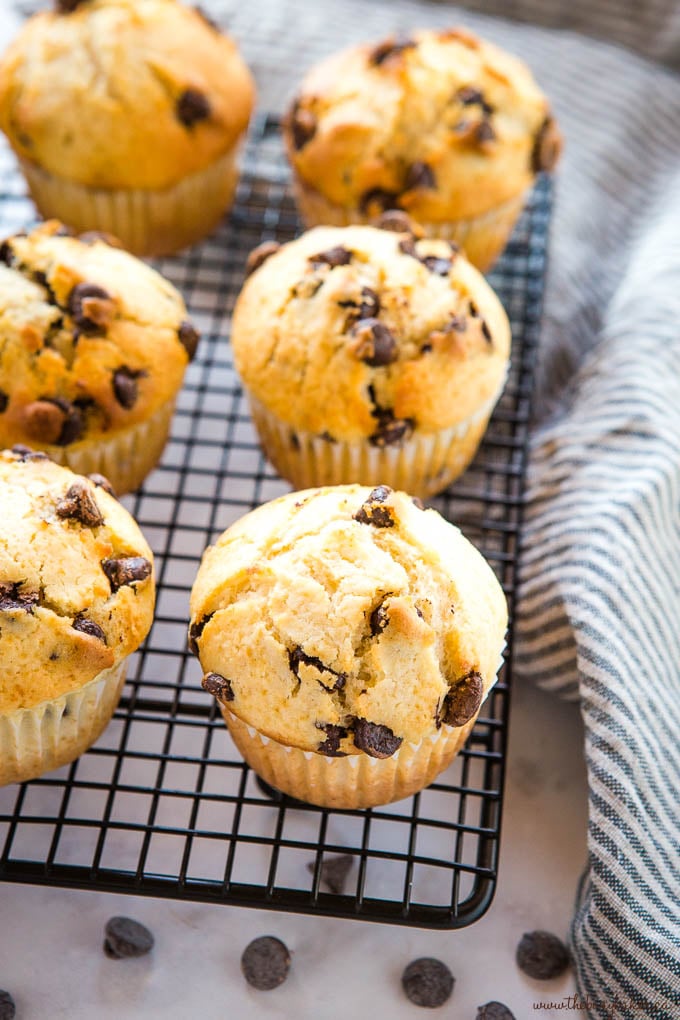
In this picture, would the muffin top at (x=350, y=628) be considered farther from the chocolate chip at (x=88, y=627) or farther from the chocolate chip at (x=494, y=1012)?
the chocolate chip at (x=494, y=1012)

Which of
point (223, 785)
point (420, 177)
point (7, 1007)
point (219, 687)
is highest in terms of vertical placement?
point (420, 177)

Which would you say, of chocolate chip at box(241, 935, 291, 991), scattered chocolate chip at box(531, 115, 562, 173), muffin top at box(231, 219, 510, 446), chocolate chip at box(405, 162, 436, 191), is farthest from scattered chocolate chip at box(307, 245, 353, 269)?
chocolate chip at box(241, 935, 291, 991)

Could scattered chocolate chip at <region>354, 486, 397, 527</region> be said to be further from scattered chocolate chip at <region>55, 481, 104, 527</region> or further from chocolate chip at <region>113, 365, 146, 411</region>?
chocolate chip at <region>113, 365, 146, 411</region>

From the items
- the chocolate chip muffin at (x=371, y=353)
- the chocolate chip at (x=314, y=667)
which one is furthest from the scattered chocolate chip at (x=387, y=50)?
the chocolate chip at (x=314, y=667)

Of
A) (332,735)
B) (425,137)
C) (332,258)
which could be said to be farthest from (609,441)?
(332,735)

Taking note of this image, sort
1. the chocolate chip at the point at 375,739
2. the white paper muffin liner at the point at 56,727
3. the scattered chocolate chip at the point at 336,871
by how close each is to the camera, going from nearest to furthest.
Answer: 1. the chocolate chip at the point at 375,739
2. the white paper muffin liner at the point at 56,727
3. the scattered chocolate chip at the point at 336,871

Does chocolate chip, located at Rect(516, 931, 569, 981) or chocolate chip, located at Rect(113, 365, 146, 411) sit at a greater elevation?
chocolate chip, located at Rect(113, 365, 146, 411)

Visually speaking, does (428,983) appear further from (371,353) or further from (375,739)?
(371,353)
